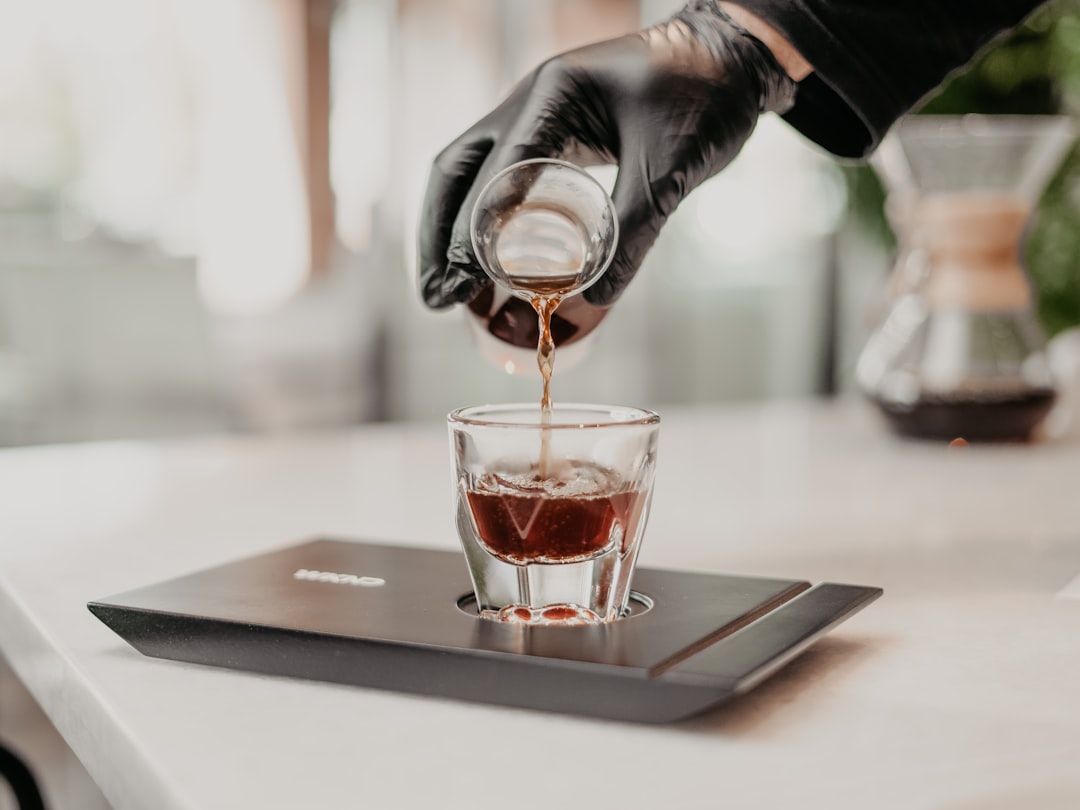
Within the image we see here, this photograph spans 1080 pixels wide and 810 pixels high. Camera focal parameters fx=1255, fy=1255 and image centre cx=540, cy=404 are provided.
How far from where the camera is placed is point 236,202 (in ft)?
13.8

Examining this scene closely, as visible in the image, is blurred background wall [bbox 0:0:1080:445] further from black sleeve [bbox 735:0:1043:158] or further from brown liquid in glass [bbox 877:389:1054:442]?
black sleeve [bbox 735:0:1043:158]

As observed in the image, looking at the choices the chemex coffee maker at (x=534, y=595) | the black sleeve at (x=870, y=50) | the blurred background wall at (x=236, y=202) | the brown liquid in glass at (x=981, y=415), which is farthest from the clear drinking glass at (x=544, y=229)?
the blurred background wall at (x=236, y=202)

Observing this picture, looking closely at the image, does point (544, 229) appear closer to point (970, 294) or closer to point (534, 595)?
point (534, 595)

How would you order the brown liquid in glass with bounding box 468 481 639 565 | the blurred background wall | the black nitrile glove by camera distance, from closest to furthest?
1. the brown liquid in glass with bounding box 468 481 639 565
2. the black nitrile glove
3. the blurred background wall

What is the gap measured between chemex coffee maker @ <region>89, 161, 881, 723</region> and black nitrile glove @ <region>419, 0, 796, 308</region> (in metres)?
0.08

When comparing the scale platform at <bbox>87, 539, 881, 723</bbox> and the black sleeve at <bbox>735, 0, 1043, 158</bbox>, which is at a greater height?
the black sleeve at <bbox>735, 0, 1043, 158</bbox>

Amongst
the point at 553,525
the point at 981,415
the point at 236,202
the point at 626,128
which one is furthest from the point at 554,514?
the point at 236,202

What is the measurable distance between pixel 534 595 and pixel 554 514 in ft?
0.15

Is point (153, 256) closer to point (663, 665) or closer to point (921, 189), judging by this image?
point (921, 189)

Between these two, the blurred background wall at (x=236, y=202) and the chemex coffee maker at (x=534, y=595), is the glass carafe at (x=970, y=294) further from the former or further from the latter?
the blurred background wall at (x=236, y=202)

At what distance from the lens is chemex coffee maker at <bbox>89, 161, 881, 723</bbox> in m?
0.57

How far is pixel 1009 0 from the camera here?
3.16 feet

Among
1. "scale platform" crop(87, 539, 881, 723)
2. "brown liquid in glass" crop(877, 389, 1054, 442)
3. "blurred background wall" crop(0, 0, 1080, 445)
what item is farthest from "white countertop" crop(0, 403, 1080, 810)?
"blurred background wall" crop(0, 0, 1080, 445)

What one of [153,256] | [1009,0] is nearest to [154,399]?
[153,256]
